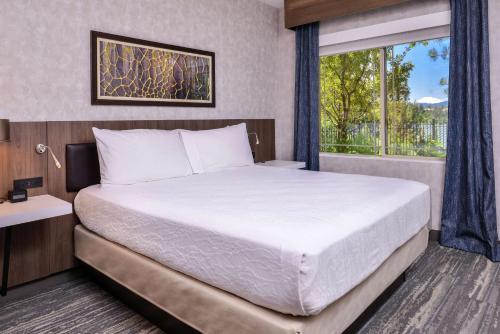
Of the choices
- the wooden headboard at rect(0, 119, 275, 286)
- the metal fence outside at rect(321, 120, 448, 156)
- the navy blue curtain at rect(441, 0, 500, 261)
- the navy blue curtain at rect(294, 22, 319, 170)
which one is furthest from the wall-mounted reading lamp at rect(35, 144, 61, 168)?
the navy blue curtain at rect(441, 0, 500, 261)

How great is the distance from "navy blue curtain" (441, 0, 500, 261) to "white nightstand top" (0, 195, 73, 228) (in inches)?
124

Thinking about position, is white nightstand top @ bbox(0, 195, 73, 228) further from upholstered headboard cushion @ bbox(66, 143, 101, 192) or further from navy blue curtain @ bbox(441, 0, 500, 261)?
navy blue curtain @ bbox(441, 0, 500, 261)

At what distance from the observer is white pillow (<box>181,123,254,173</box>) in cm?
331

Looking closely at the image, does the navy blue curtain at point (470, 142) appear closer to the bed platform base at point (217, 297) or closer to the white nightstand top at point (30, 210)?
the bed platform base at point (217, 297)

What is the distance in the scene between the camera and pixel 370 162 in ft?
13.2

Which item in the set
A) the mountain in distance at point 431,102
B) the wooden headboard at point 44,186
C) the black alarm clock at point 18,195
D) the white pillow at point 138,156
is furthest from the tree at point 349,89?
the black alarm clock at point 18,195

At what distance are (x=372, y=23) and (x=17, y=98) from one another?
3268 mm

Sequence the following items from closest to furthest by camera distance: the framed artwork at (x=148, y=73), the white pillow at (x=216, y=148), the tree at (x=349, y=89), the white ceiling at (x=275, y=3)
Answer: the framed artwork at (x=148, y=73) < the white pillow at (x=216, y=148) < the tree at (x=349, y=89) < the white ceiling at (x=275, y=3)

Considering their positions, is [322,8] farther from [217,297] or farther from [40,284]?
[40,284]

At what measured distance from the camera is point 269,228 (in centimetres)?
163

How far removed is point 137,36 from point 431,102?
284 centimetres

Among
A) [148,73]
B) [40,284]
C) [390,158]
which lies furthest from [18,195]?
[390,158]

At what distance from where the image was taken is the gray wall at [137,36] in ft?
8.32

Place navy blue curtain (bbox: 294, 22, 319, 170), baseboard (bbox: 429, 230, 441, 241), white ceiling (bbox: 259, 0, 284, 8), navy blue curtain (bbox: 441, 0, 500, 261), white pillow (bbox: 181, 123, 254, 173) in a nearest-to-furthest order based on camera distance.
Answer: navy blue curtain (bbox: 441, 0, 500, 261), white pillow (bbox: 181, 123, 254, 173), baseboard (bbox: 429, 230, 441, 241), navy blue curtain (bbox: 294, 22, 319, 170), white ceiling (bbox: 259, 0, 284, 8)
